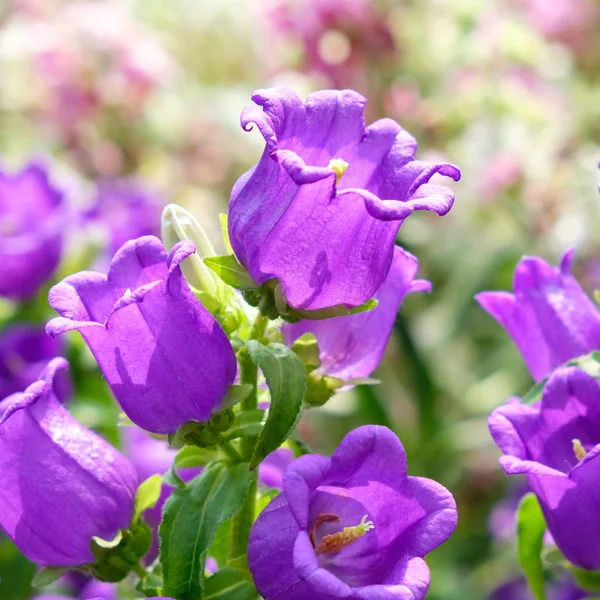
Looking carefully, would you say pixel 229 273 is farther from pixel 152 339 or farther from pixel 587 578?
pixel 587 578

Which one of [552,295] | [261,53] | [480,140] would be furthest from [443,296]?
[552,295]

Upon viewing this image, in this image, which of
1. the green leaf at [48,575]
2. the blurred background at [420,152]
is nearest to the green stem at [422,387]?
the blurred background at [420,152]

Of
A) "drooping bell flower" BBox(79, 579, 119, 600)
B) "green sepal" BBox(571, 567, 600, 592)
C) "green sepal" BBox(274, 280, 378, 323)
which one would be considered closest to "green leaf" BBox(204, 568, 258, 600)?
"green sepal" BBox(274, 280, 378, 323)

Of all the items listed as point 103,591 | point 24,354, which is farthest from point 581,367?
point 24,354

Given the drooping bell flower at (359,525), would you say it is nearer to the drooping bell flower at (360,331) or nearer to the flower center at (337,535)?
the flower center at (337,535)

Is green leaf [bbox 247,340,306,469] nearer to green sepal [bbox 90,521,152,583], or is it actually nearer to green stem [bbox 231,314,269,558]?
green stem [bbox 231,314,269,558]

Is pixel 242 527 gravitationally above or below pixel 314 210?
below

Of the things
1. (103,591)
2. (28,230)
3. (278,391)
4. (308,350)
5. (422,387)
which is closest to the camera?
(278,391)
